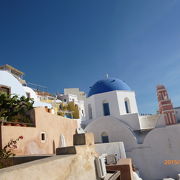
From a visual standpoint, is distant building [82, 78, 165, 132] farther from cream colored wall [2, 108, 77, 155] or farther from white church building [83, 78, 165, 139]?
cream colored wall [2, 108, 77, 155]

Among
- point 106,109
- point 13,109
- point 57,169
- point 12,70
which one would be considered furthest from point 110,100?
point 12,70

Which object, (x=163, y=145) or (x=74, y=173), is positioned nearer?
(x=74, y=173)

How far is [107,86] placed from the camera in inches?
798

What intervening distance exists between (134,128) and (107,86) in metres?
5.93

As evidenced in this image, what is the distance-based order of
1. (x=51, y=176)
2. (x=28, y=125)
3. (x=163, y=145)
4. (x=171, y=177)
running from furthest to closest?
1. (x=163, y=145)
2. (x=171, y=177)
3. (x=28, y=125)
4. (x=51, y=176)

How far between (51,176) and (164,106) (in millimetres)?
→ 16265

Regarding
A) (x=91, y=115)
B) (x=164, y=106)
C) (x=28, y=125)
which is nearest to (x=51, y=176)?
(x=28, y=125)

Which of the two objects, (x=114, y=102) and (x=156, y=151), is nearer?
(x=156, y=151)

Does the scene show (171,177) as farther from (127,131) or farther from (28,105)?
(28,105)

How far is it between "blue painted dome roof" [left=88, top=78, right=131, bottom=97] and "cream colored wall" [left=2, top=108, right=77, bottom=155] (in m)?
8.80

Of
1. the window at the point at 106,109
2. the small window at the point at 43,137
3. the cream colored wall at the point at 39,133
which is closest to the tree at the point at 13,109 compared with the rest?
the cream colored wall at the point at 39,133

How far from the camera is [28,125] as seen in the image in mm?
8055

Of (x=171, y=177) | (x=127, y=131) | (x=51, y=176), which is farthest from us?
(x=127, y=131)

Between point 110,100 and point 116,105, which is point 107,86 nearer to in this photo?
point 110,100
